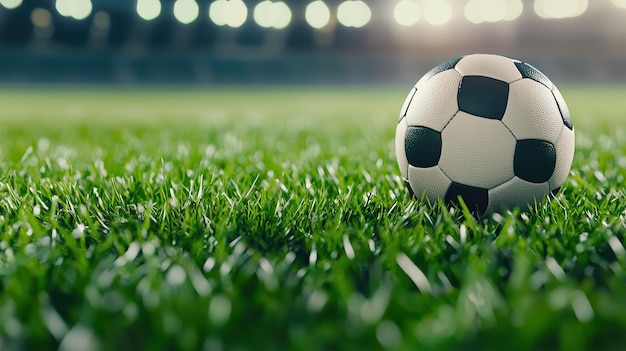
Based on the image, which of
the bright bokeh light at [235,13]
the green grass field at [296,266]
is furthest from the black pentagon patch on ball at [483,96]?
the bright bokeh light at [235,13]

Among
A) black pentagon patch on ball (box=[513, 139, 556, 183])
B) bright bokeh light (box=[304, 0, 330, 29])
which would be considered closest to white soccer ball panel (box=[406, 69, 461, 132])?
black pentagon patch on ball (box=[513, 139, 556, 183])

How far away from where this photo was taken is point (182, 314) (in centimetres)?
100

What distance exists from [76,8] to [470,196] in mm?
29826

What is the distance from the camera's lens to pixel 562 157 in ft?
6.25

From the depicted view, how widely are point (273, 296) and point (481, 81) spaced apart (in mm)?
1163

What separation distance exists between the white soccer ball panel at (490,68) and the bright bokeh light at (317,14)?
29.0m

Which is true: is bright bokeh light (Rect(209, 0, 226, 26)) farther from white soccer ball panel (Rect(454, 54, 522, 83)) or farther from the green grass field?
white soccer ball panel (Rect(454, 54, 522, 83))

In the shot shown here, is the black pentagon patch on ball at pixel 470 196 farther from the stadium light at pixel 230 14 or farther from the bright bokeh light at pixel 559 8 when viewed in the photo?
the bright bokeh light at pixel 559 8

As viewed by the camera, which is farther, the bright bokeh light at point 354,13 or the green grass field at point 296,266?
the bright bokeh light at point 354,13

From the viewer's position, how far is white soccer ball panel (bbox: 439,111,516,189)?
1828 mm

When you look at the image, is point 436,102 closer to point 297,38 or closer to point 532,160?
point 532,160

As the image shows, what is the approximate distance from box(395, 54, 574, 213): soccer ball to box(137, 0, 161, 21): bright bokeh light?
28.9 meters

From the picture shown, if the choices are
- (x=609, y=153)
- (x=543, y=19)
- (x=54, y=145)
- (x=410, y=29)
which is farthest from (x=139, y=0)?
(x=609, y=153)

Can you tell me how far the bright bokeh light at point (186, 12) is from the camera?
28.4 meters
